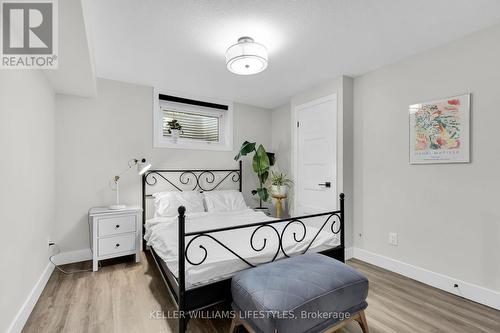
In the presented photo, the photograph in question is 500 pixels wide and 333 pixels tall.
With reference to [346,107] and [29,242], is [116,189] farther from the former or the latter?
[346,107]

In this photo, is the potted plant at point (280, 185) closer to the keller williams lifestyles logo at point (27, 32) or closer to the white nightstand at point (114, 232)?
the white nightstand at point (114, 232)

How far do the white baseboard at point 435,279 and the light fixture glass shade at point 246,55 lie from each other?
2.64 m

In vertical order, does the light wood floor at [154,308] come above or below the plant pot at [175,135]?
below

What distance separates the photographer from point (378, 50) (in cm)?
250

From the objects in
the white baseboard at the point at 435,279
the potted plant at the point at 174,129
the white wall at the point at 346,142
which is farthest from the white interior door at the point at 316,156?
the potted plant at the point at 174,129

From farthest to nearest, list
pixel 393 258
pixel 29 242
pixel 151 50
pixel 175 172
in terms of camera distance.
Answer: pixel 175 172
pixel 393 258
pixel 151 50
pixel 29 242

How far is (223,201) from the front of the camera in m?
3.60

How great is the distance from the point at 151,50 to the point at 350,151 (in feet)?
8.85

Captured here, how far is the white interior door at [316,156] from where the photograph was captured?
3287mm

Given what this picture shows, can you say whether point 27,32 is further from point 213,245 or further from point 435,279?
point 435,279

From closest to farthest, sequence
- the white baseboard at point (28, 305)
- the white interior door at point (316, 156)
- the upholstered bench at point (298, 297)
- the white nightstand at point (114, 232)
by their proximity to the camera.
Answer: the upholstered bench at point (298, 297) < the white baseboard at point (28, 305) < the white nightstand at point (114, 232) < the white interior door at point (316, 156)

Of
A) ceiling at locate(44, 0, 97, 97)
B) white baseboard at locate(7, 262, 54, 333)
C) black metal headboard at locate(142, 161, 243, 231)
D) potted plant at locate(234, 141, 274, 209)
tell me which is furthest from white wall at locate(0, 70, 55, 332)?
potted plant at locate(234, 141, 274, 209)

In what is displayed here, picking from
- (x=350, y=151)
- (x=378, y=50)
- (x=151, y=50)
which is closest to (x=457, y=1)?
(x=378, y=50)

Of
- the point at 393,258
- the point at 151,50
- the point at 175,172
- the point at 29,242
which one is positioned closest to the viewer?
the point at 29,242
